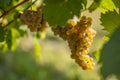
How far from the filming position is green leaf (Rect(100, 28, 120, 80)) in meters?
0.70

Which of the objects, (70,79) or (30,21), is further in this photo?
(70,79)

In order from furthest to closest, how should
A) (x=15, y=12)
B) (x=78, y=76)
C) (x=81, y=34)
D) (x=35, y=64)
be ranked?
1. (x=35, y=64)
2. (x=78, y=76)
3. (x=15, y=12)
4. (x=81, y=34)

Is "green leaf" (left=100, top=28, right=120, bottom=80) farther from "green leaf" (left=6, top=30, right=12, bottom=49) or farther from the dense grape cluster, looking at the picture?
"green leaf" (left=6, top=30, right=12, bottom=49)

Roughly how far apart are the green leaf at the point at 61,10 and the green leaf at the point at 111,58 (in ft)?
1.79

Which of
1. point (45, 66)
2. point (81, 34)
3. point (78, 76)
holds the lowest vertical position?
point (81, 34)

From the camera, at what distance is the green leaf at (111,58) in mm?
703

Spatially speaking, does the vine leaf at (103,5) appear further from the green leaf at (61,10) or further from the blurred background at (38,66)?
the blurred background at (38,66)

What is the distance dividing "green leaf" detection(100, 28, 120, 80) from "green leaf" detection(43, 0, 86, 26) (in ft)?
1.79

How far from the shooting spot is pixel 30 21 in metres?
1.41

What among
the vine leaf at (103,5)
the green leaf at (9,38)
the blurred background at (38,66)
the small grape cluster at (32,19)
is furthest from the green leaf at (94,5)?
the blurred background at (38,66)

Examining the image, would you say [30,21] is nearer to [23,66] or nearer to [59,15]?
[59,15]

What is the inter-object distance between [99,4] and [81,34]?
13cm

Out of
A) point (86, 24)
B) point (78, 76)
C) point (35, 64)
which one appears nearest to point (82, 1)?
point (86, 24)

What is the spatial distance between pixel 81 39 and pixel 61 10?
0.37 ft
